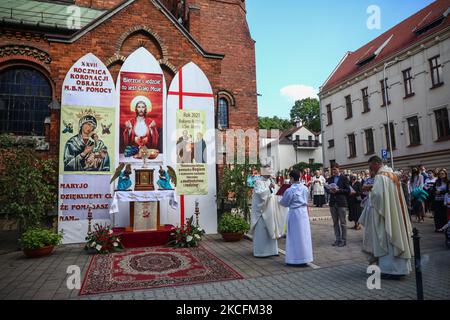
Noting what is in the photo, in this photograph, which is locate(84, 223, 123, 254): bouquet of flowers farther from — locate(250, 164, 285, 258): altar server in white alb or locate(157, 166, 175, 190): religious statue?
locate(250, 164, 285, 258): altar server in white alb

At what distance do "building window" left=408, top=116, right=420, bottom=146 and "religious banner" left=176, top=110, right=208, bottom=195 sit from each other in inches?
736

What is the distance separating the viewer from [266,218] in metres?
7.15

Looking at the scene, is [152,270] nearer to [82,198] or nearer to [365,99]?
[82,198]

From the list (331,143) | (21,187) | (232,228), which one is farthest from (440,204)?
(331,143)

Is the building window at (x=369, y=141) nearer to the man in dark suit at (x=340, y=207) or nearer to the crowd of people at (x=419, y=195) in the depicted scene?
the crowd of people at (x=419, y=195)

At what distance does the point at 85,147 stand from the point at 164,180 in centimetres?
265

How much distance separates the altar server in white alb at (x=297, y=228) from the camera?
6031 millimetres

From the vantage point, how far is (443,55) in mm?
19688

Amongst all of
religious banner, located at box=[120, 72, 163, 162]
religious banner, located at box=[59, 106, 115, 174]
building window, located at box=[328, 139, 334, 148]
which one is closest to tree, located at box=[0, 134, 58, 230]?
religious banner, located at box=[59, 106, 115, 174]

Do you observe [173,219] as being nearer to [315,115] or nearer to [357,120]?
[357,120]

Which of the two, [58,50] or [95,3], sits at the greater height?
[95,3]

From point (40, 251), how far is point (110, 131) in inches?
155

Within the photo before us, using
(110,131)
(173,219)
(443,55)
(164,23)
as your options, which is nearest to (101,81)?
(110,131)

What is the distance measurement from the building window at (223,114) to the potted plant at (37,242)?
10004 millimetres
